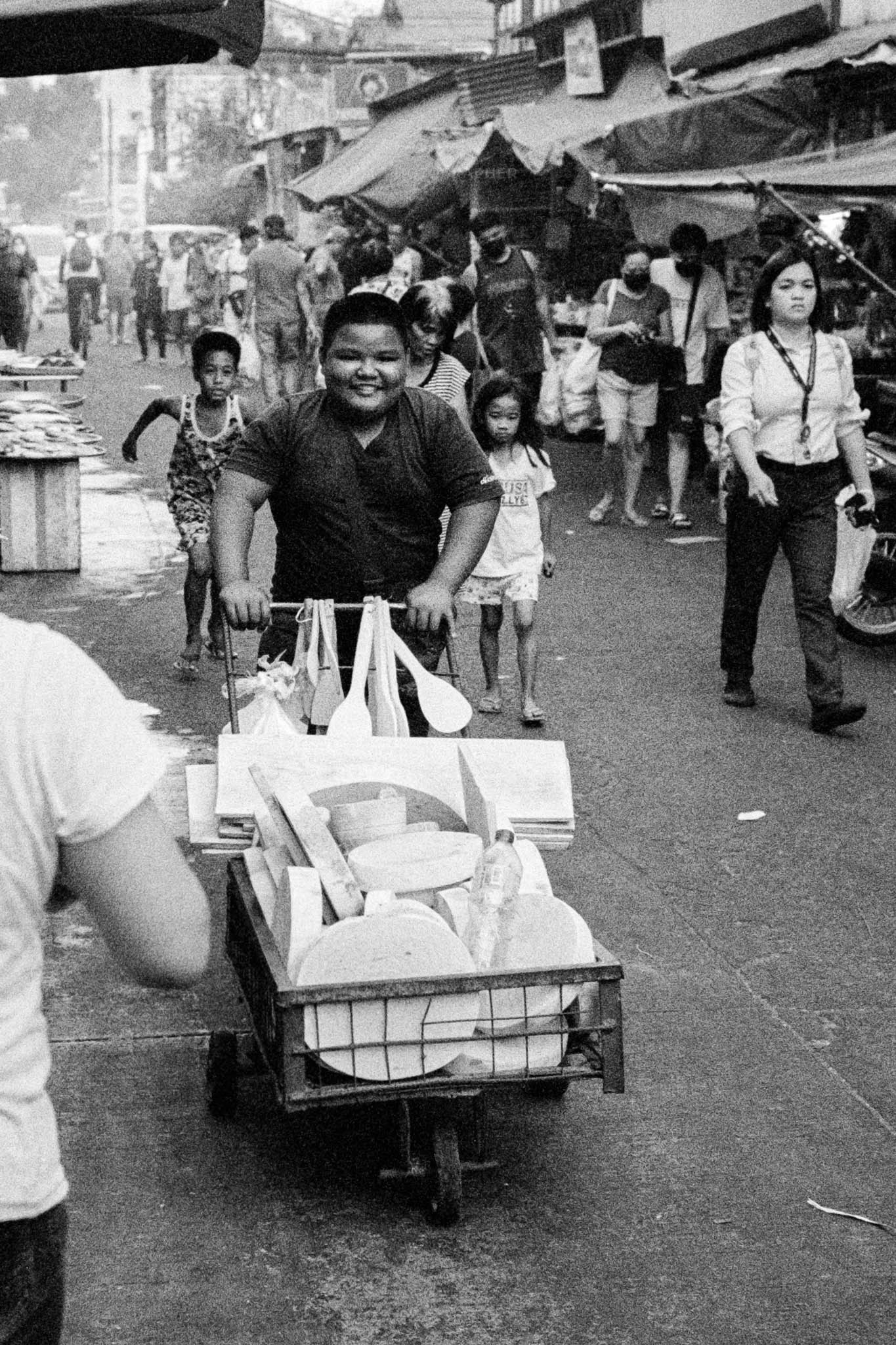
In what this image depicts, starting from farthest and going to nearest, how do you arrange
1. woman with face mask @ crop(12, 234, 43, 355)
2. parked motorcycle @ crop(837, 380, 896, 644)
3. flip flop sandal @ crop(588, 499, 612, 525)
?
woman with face mask @ crop(12, 234, 43, 355)
flip flop sandal @ crop(588, 499, 612, 525)
parked motorcycle @ crop(837, 380, 896, 644)

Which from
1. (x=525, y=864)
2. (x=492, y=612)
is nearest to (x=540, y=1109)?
(x=525, y=864)

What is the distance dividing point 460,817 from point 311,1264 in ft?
3.49

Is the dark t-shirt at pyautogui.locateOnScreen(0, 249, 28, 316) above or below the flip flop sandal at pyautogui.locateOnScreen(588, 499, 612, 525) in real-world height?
above

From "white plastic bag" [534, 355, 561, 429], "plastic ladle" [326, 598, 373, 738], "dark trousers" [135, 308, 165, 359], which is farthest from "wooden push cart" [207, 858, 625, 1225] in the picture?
"dark trousers" [135, 308, 165, 359]

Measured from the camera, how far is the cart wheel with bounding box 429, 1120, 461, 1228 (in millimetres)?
3900

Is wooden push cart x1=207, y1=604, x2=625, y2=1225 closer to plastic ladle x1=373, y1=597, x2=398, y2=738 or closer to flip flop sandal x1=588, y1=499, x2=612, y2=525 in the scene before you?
plastic ladle x1=373, y1=597, x2=398, y2=738

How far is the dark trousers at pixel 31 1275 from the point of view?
207cm

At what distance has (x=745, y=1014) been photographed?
5191 millimetres

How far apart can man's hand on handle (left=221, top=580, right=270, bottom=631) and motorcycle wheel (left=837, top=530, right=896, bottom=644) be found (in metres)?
5.59

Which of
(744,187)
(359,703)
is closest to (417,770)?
(359,703)

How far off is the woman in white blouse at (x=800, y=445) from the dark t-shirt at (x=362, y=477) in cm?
315

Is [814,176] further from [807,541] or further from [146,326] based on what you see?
[146,326]

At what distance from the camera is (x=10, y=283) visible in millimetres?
26891

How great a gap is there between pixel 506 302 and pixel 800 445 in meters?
6.15
